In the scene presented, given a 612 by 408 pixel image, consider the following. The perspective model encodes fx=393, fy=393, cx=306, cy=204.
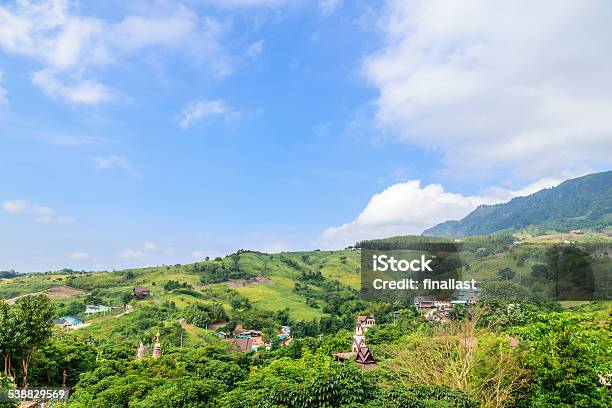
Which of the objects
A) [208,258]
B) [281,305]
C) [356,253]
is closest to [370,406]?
[281,305]

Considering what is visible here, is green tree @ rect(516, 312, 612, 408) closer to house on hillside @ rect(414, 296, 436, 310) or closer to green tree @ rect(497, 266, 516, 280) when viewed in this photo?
house on hillside @ rect(414, 296, 436, 310)

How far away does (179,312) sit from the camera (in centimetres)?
7369

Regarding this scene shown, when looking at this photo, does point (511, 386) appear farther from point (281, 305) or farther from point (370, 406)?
point (281, 305)

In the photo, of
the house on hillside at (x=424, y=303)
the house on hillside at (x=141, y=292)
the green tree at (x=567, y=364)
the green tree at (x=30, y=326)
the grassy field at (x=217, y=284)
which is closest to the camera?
the green tree at (x=567, y=364)

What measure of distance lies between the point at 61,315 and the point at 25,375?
57.1 meters

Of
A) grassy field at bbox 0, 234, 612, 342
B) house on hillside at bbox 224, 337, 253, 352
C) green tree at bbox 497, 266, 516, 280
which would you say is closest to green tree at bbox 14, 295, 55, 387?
house on hillside at bbox 224, 337, 253, 352

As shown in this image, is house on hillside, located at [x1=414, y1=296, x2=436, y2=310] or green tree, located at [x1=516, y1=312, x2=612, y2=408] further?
house on hillside, located at [x1=414, y1=296, x2=436, y2=310]

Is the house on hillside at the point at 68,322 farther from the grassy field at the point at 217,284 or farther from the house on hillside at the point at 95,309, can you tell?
the house on hillside at the point at 95,309

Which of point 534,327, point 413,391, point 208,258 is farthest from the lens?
point 208,258

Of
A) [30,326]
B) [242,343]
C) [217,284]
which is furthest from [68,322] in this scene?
[30,326]

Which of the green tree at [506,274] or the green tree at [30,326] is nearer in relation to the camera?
the green tree at [30,326]

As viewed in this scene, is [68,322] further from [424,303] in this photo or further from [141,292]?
[424,303]

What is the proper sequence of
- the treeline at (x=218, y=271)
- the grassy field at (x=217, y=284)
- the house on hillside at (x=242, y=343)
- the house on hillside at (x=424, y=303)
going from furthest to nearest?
the treeline at (x=218, y=271), the grassy field at (x=217, y=284), the house on hillside at (x=424, y=303), the house on hillside at (x=242, y=343)

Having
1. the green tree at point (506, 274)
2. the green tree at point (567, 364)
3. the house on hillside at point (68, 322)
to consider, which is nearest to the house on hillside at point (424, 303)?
the green tree at point (506, 274)
